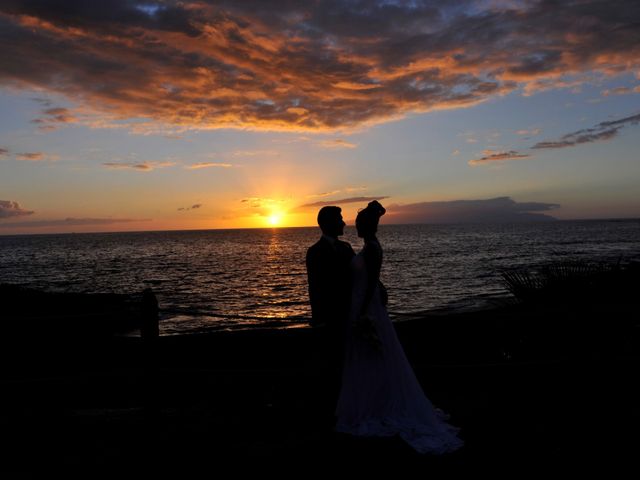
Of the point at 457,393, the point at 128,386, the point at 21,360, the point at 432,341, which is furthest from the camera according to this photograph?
the point at 21,360

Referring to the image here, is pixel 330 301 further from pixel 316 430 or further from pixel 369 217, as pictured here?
pixel 316 430

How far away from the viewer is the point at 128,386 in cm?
1262

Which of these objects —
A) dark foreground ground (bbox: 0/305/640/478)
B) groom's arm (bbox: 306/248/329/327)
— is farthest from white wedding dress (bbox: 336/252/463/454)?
groom's arm (bbox: 306/248/329/327)

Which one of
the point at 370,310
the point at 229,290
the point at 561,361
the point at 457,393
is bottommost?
the point at 229,290

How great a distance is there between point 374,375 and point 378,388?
14cm

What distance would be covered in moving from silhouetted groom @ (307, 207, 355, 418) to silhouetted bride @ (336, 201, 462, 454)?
0.32ft

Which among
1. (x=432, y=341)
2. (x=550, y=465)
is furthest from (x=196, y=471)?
(x=432, y=341)

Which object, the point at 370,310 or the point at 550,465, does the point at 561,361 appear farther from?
the point at 370,310

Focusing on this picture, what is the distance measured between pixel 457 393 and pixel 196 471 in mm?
3903

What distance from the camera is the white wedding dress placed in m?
5.08

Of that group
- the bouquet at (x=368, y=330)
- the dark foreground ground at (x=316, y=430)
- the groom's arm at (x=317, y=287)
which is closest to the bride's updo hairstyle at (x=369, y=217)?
the groom's arm at (x=317, y=287)

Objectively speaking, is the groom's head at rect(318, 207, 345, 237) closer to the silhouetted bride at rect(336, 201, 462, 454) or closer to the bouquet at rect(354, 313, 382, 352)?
the silhouetted bride at rect(336, 201, 462, 454)

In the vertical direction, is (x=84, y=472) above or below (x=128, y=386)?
above

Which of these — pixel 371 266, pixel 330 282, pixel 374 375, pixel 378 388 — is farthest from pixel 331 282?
pixel 378 388
